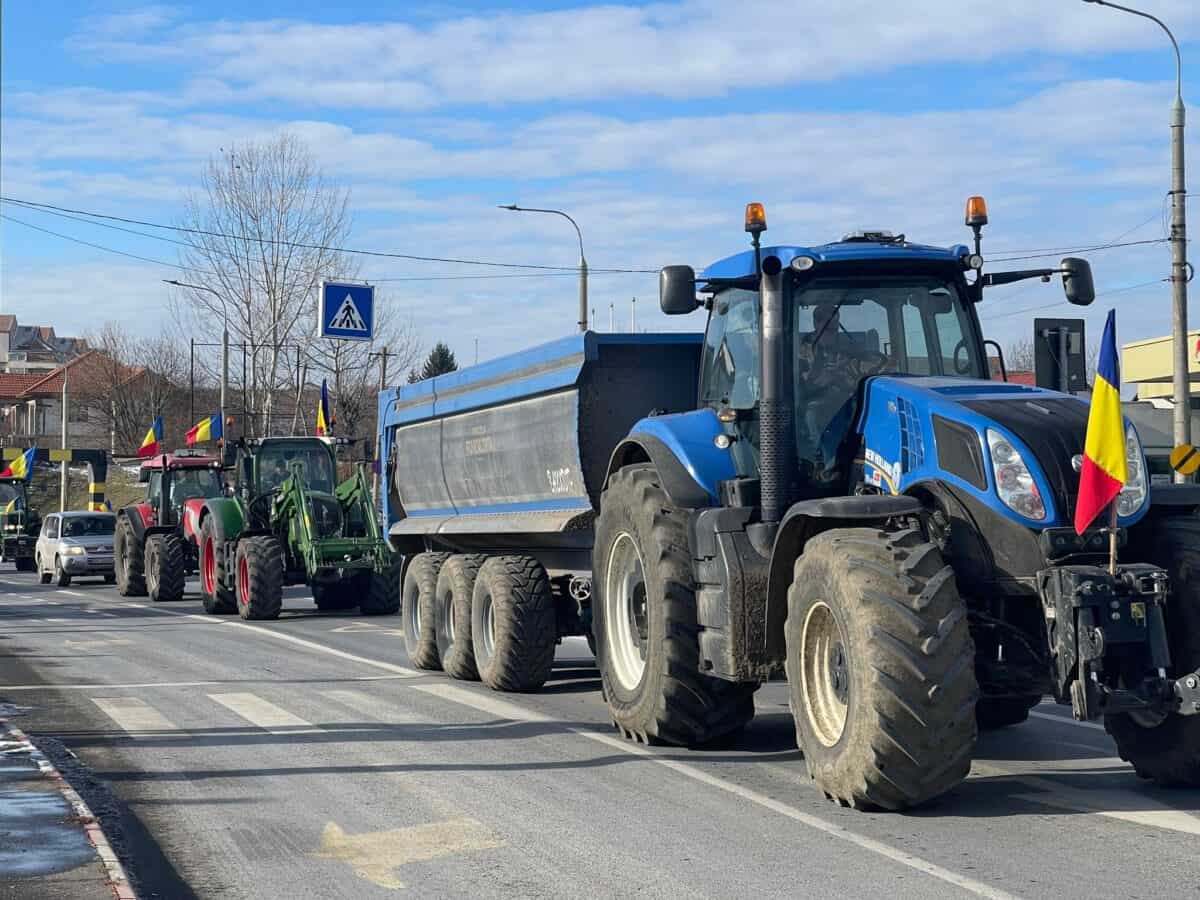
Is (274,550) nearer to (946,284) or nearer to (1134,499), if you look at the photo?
(946,284)

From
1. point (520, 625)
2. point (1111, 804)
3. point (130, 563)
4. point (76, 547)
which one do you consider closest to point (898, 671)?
point (1111, 804)

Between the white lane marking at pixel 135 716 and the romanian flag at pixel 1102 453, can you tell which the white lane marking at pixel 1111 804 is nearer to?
the romanian flag at pixel 1102 453

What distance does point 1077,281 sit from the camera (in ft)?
31.2

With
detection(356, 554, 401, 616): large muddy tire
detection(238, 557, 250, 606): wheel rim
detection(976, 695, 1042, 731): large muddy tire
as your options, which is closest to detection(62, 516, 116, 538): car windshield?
detection(238, 557, 250, 606): wheel rim

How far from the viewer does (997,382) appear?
9.52 metres

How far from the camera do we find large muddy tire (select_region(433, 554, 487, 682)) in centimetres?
1439

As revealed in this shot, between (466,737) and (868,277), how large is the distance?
4.16 m

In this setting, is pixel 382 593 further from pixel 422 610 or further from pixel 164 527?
pixel 422 610

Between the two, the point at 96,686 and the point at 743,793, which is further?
the point at 96,686

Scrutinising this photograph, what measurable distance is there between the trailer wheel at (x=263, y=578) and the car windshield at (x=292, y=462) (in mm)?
2054

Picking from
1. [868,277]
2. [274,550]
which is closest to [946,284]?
[868,277]

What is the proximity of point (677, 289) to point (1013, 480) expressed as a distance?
2556 mm

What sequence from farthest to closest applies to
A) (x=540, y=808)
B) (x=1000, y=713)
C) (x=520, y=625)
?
(x=520, y=625)
(x=1000, y=713)
(x=540, y=808)

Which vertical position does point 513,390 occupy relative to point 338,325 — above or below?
below
